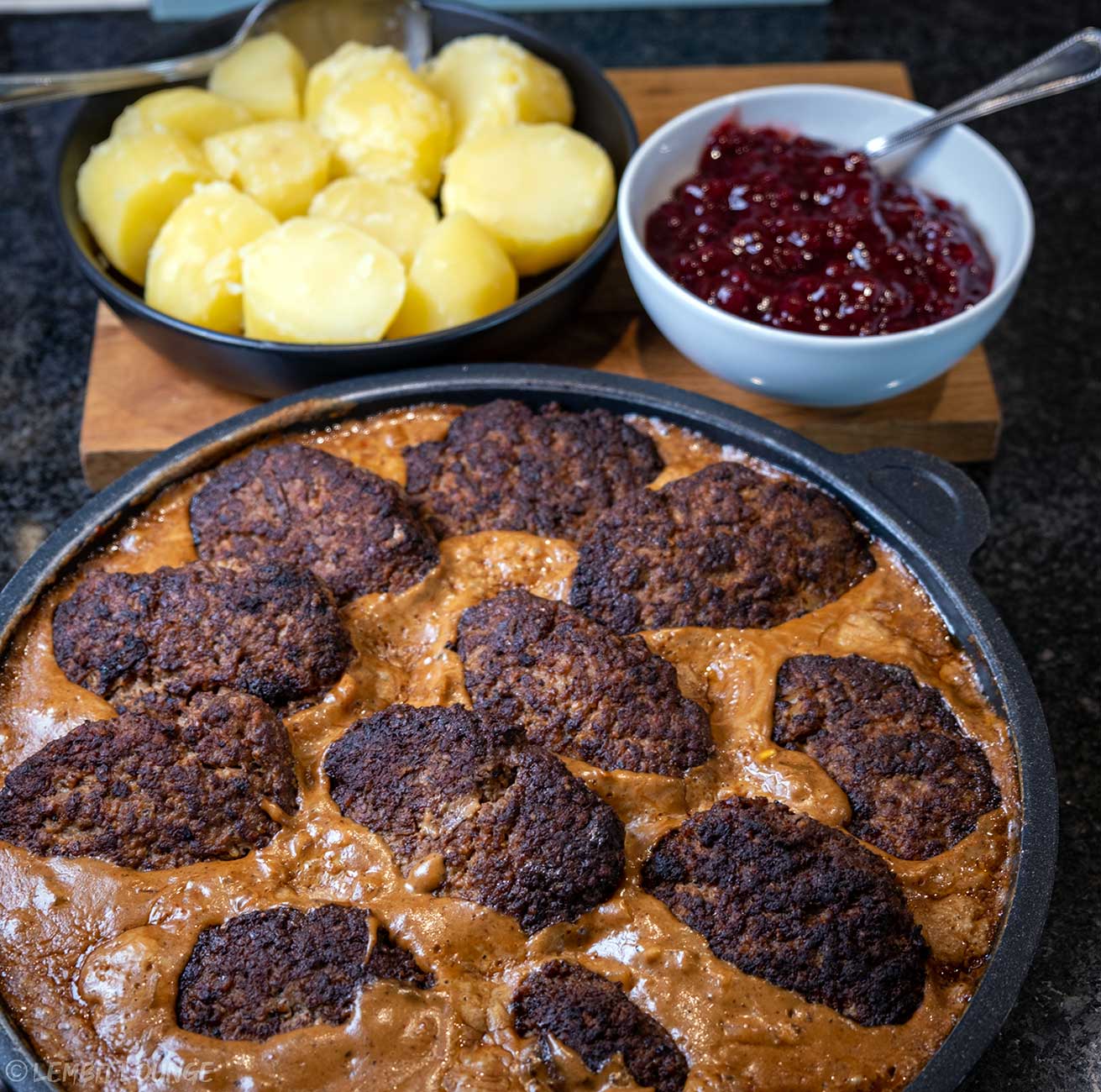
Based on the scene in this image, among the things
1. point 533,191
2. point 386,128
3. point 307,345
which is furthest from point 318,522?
point 386,128

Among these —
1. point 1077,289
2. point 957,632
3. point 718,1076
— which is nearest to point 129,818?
point 718,1076

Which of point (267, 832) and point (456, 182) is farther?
point (456, 182)

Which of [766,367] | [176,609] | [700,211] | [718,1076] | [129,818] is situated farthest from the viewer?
[700,211]

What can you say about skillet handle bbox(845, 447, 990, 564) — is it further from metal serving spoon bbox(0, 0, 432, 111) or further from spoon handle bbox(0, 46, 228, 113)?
spoon handle bbox(0, 46, 228, 113)

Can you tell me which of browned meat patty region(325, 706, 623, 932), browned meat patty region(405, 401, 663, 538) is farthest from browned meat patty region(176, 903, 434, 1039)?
browned meat patty region(405, 401, 663, 538)

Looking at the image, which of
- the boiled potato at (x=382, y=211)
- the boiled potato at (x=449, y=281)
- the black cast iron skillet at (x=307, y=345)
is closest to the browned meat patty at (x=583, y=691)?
the black cast iron skillet at (x=307, y=345)

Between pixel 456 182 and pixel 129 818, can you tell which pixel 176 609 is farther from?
pixel 456 182

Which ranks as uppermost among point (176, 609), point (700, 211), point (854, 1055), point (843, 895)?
point (700, 211)
